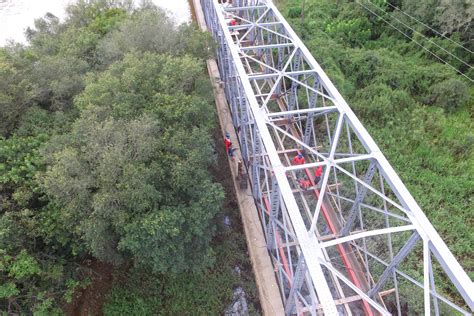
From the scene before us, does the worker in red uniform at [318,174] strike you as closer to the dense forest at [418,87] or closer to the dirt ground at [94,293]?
the dense forest at [418,87]

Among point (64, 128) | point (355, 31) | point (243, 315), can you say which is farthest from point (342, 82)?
point (64, 128)

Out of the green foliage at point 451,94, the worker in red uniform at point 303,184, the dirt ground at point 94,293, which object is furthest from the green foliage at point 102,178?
the green foliage at point 451,94

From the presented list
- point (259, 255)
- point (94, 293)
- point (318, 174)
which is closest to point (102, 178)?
point (94, 293)

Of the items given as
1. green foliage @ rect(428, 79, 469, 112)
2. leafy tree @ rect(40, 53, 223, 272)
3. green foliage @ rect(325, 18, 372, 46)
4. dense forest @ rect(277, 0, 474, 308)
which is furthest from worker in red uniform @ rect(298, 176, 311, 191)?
green foliage @ rect(325, 18, 372, 46)

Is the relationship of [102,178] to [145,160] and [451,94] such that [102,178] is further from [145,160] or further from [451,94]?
[451,94]

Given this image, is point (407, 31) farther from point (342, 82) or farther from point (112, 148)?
point (112, 148)

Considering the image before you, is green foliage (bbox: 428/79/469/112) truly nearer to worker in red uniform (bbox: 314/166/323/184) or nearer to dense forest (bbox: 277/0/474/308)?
dense forest (bbox: 277/0/474/308)

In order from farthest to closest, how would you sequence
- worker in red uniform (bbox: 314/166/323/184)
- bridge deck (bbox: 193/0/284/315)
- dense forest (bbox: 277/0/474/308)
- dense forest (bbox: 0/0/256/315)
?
dense forest (bbox: 277/0/474/308)
worker in red uniform (bbox: 314/166/323/184)
bridge deck (bbox: 193/0/284/315)
dense forest (bbox: 0/0/256/315)
